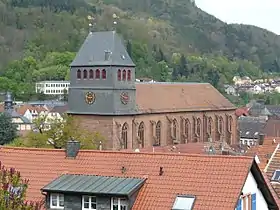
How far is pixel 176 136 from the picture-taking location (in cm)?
8962

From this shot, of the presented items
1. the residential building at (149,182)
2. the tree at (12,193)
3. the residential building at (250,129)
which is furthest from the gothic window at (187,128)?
the tree at (12,193)

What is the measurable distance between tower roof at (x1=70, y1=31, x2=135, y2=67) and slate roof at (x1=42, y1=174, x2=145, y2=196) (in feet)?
170

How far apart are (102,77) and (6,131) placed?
55.6ft

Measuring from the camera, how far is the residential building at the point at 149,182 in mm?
24453

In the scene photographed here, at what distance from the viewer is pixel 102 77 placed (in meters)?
78.2

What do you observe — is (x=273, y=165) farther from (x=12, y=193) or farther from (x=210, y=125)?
(x=210, y=125)

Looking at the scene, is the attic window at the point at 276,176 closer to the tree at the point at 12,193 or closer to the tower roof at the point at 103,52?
the tree at the point at 12,193

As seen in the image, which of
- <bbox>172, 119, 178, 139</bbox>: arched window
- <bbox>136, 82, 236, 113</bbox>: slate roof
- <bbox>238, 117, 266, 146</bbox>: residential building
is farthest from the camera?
<bbox>238, 117, 266, 146</bbox>: residential building

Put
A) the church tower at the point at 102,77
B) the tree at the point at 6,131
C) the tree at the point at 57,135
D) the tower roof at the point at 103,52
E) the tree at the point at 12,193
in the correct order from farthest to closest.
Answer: the tree at the point at 6,131, the church tower at the point at 102,77, the tower roof at the point at 103,52, the tree at the point at 57,135, the tree at the point at 12,193

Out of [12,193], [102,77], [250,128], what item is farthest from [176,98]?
[12,193]

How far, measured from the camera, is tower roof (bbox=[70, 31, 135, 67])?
77812 millimetres

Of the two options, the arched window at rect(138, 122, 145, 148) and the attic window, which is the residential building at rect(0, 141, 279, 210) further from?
the arched window at rect(138, 122, 145, 148)

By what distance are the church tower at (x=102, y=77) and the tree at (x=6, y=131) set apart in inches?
481

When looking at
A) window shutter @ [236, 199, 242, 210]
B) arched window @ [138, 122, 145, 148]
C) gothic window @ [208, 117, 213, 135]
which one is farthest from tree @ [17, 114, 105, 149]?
window shutter @ [236, 199, 242, 210]
